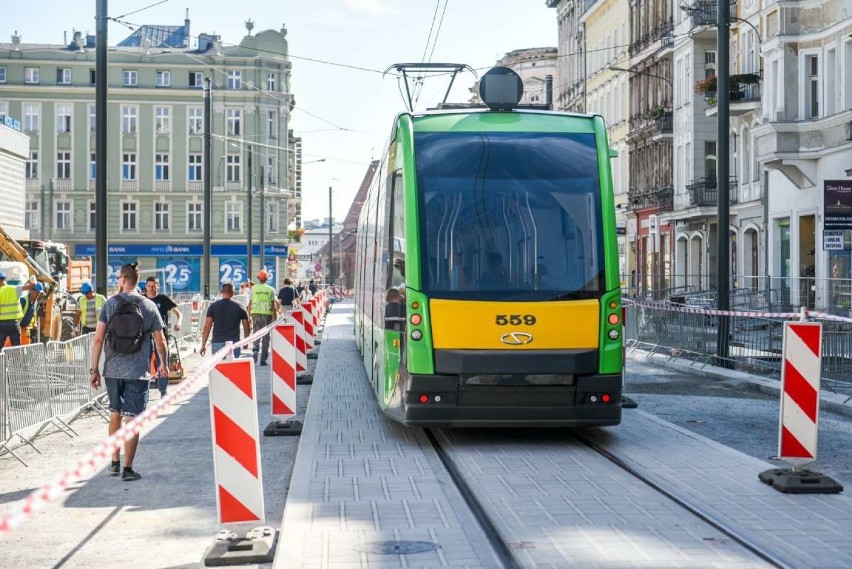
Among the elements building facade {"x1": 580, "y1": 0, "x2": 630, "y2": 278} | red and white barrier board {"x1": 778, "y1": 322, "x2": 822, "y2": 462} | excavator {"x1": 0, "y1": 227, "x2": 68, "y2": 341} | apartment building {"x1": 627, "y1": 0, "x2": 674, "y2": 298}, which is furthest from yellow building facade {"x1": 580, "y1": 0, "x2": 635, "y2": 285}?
red and white barrier board {"x1": 778, "y1": 322, "x2": 822, "y2": 462}

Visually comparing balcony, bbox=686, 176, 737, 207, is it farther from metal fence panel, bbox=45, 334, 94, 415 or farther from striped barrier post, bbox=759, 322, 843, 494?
striped barrier post, bbox=759, 322, 843, 494

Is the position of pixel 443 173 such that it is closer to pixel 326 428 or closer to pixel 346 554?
pixel 326 428

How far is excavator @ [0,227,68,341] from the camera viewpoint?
2701 cm

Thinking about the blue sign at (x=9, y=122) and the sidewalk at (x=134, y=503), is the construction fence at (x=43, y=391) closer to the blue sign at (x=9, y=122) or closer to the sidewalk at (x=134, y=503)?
the sidewalk at (x=134, y=503)

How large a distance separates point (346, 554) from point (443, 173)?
5.83m

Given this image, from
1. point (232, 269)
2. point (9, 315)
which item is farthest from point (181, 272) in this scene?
point (9, 315)

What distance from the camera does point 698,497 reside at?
9.26m

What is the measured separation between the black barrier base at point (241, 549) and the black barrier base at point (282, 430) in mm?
5819

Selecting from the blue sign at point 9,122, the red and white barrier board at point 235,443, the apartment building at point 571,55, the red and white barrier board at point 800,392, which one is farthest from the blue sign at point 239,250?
the red and white barrier board at point 235,443

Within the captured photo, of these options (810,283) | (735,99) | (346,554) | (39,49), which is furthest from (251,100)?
(346,554)

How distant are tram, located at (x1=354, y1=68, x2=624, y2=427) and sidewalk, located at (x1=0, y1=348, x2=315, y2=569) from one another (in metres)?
1.71

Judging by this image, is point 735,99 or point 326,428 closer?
point 326,428

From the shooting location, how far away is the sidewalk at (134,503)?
7.95 m

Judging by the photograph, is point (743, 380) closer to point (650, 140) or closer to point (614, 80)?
point (650, 140)
